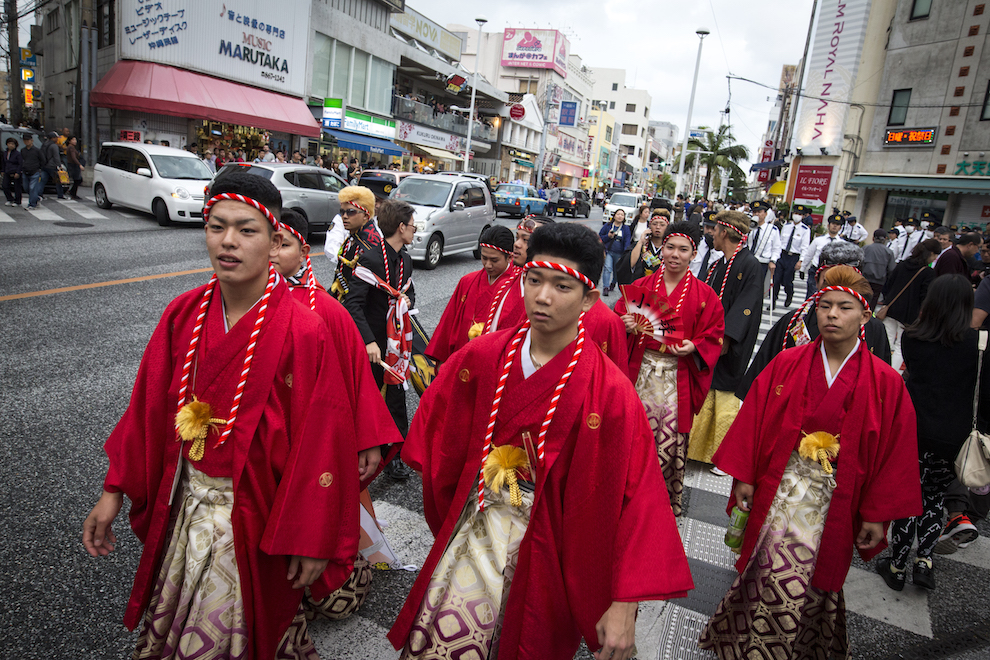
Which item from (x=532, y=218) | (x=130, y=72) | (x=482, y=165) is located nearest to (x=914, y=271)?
(x=532, y=218)

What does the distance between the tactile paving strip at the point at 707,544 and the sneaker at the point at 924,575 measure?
0.95 meters

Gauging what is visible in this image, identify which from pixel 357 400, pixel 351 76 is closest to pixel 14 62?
pixel 351 76

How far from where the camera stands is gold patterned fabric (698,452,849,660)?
2576 millimetres

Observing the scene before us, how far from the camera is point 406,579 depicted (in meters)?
3.13

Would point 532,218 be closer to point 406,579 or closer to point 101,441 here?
point 406,579

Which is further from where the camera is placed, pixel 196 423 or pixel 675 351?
pixel 675 351

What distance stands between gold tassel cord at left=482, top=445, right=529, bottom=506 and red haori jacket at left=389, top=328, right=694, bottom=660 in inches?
1.7

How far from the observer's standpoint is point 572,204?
103 ft

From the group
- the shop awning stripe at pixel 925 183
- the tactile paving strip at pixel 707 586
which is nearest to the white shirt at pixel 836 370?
the tactile paving strip at pixel 707 586

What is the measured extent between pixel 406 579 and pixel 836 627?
1.93 m

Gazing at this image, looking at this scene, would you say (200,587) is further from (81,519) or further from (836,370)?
(836,370)

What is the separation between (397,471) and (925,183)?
24723 mm

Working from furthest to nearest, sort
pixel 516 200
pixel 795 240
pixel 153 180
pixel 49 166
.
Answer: pixel 516 200, pixel 49 166, pixel 153 180, pixel 795 240

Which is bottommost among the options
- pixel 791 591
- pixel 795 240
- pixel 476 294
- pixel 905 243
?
pixel 791 591
